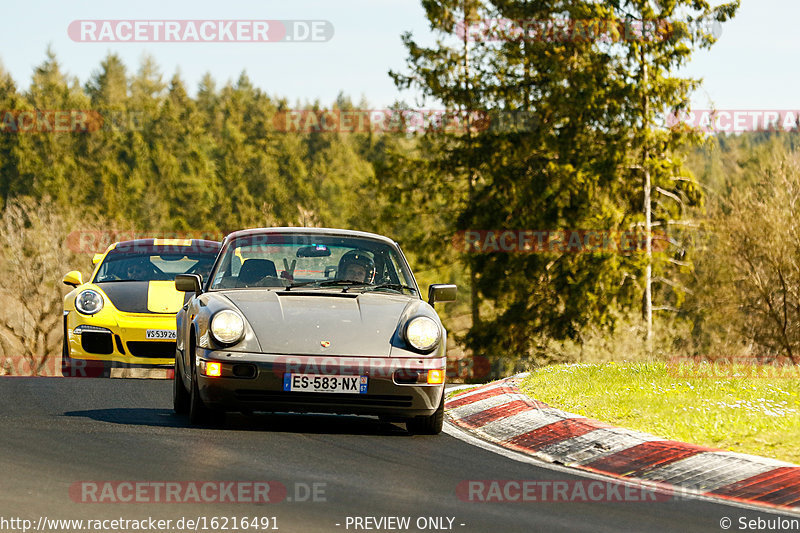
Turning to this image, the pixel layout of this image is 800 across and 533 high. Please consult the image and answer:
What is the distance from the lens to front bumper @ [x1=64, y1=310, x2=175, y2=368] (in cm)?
1373

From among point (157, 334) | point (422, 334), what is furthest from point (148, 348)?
point (422, 334)

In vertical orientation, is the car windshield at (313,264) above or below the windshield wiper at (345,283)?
above

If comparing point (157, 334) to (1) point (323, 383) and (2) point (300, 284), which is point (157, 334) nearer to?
(2) point (300, 284)

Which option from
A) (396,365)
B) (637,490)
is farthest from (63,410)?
(637,490)

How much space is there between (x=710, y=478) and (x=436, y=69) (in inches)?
1545

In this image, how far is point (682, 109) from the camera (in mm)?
Answer: 39219

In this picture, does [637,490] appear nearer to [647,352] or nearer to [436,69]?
[647,352]

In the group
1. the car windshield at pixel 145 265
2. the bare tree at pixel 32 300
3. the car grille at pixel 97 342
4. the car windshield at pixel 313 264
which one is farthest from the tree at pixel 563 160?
the car windshield at pixel 313 264

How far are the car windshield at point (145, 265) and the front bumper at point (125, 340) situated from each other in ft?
2.96

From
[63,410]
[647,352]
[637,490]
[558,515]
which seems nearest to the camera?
[558,515]

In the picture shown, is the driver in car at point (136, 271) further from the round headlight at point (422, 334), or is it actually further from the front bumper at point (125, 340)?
the round headlight at point (422, 334)

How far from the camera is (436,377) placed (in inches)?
346

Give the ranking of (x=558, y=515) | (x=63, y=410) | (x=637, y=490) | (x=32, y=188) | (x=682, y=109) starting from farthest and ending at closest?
1. (x=32, y=188)
2. (x=682, y=109)
3. (x=63, y=410)
4. (x=637, y=490)
5. (x=558, y=515)

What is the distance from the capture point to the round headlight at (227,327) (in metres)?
8.58
